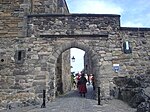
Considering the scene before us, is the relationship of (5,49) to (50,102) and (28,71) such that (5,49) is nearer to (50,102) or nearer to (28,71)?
(28,71)

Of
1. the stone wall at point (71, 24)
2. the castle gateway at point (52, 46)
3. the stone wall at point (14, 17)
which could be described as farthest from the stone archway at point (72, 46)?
the stone wall at point (14, 17)

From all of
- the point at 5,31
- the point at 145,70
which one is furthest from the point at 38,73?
the point at 145,70

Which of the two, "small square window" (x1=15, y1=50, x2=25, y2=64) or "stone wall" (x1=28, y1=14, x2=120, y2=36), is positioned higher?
"stone wall" (x1=28, y1=14, x2=120, y2=36)

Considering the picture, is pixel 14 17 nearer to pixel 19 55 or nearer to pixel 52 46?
pixel 19 55

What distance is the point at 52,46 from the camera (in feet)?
36.5

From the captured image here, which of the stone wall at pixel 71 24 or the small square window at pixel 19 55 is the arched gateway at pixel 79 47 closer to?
the stone wall at pixel 71 24

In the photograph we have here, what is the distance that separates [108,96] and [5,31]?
508 cm

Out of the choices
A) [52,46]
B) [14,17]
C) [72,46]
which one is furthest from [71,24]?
[14,17]

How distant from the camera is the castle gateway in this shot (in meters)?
10.9

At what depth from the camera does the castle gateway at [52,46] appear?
10922 millimetres

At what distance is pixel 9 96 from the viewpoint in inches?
427

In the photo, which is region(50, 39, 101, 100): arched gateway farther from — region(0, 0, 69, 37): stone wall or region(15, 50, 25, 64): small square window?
region(0, 0, 69, 37): stone wall

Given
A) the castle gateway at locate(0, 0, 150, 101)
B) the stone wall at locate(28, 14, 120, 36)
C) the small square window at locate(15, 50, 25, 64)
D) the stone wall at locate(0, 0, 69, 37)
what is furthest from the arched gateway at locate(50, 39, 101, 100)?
the stone wall at locate(0, 0, 69, 37)

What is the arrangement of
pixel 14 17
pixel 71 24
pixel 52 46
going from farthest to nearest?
pixel 14 17, pixel 71 24, pixel 52 46
